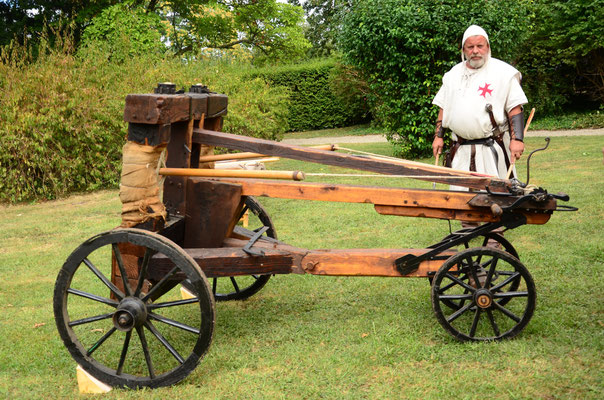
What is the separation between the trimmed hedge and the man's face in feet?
59.6

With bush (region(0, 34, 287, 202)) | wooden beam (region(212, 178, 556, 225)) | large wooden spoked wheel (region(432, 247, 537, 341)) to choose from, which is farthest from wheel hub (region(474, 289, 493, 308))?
bush (region(0, 34, 287, 202))

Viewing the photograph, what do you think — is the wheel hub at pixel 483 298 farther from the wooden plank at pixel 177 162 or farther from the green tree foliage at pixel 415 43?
the green tree foliage at pixel 415 43

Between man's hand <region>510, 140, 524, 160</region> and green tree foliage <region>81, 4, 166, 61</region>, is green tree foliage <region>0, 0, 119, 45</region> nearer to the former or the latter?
green tree foliage <region>81, 4, 166, 61</region>

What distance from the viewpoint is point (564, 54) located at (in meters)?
16.5

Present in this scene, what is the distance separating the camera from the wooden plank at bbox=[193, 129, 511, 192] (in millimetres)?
3414

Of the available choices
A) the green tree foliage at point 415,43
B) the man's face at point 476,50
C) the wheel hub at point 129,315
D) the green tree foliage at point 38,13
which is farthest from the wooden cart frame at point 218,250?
the green tree foliage at point 38,13

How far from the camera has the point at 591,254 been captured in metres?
5.15

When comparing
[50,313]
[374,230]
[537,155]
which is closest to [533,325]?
[374,230]

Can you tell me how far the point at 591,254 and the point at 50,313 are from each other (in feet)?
15.3

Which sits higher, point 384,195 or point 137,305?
point 384,195

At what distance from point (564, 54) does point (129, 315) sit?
16.6m

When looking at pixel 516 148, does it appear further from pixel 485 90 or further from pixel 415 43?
pixel 415 43

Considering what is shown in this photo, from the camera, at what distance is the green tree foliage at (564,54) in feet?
51.6

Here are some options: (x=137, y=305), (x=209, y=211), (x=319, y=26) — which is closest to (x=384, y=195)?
(x=209, y=211)
